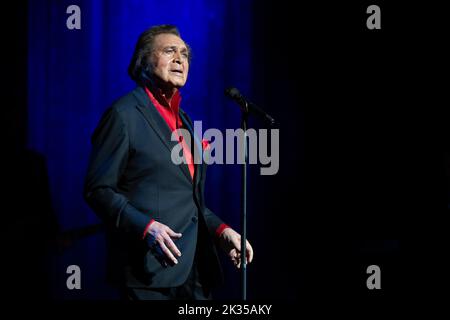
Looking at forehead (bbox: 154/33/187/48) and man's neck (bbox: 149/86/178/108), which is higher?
forehead (bbox: 154/33/187/48)

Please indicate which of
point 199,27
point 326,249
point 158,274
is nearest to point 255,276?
point 326,249

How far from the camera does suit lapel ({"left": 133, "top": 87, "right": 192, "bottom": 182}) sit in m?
2.22

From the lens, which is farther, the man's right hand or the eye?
the eye

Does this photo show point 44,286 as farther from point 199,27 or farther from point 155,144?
point 199,27

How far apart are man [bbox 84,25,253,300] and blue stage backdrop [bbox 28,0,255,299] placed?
2.12 ft

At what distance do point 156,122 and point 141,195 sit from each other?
305 millimetres

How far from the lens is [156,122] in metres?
2.25

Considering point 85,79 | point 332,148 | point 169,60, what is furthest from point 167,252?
point 332,148

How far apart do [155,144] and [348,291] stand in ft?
5.43

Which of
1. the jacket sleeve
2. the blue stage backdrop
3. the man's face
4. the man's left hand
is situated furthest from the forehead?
the man's left hand

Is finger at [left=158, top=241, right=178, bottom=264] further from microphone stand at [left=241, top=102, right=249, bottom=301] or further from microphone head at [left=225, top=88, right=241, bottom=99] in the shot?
microphone head at [left=225, top=88, right=241, bottom=99]

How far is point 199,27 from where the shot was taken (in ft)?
10.3

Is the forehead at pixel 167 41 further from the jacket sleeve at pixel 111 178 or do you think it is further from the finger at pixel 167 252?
the finger at pixel 167 252

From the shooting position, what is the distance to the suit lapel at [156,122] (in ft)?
7.30
